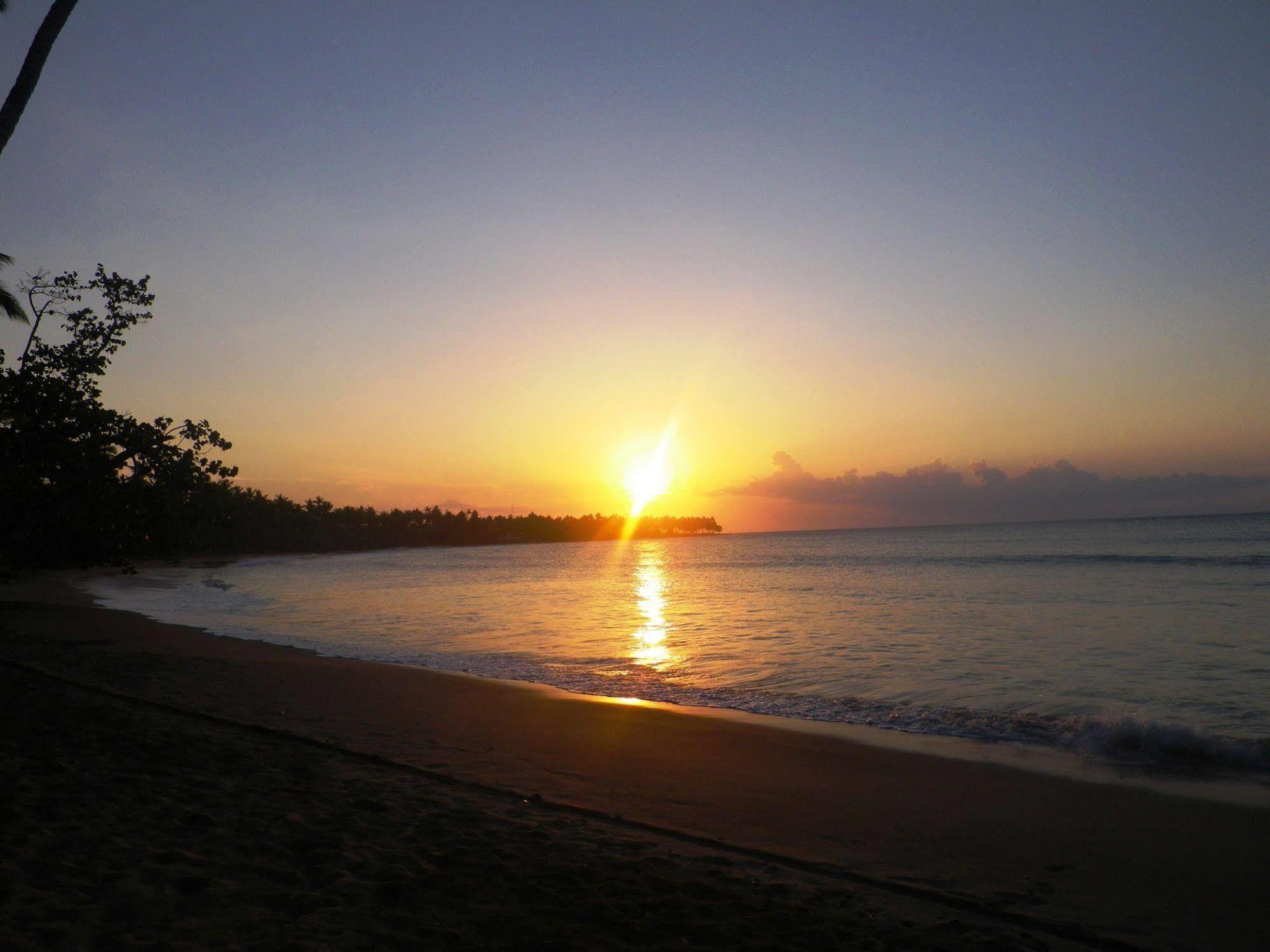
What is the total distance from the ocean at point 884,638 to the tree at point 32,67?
38.3 ft

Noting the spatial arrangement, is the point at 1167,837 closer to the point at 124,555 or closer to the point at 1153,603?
the point at 124,555

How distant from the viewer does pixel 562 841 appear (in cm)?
592

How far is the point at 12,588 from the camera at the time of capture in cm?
3697

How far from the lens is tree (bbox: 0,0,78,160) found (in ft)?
31.9

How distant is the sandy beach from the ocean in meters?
2.56

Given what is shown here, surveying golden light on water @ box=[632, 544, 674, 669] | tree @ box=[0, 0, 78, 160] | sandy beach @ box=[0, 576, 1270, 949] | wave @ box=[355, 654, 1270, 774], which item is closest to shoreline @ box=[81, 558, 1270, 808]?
wave @ box=[355, 654, 1270, 774]

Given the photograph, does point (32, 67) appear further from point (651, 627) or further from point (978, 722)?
point (651, 627)

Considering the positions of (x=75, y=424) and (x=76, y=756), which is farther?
(x=75, y=424)

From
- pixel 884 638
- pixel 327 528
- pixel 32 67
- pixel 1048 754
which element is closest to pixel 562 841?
pixel 1048 754

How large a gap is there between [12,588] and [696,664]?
36297mm

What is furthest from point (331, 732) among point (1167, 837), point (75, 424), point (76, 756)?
point (75, 424)

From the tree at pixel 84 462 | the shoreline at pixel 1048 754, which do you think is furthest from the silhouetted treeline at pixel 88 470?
the shoreline at pixel 1048 754

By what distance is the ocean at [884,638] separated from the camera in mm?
11711

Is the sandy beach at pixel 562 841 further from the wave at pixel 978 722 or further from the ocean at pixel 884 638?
the ocean at pixel 884 638
